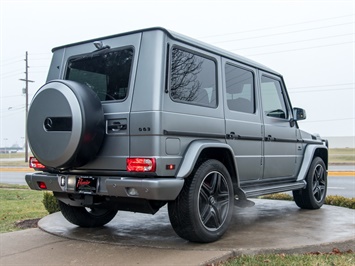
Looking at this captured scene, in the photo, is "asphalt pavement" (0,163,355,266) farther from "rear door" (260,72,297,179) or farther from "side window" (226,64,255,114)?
"side window" (226,64,255,114)

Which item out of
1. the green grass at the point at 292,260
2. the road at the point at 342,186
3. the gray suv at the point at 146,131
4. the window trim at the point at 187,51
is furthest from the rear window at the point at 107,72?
the road at the point at 342,186

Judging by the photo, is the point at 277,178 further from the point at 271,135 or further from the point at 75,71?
the point at 75,71

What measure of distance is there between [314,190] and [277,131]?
1552 mm

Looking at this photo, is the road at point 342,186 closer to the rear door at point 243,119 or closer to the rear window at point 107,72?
the rear door at point 243,119

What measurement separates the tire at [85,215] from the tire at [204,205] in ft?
4.13

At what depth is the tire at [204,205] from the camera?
13.1ft

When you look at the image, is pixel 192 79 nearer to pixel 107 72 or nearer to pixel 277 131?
pixel 107 72

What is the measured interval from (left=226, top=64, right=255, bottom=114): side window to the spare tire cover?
68.9 inches

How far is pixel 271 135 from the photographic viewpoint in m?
5.70

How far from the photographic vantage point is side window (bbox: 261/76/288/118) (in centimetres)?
583

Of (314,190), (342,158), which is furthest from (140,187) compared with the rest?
(342,158)

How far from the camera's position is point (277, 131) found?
5883 millimetres

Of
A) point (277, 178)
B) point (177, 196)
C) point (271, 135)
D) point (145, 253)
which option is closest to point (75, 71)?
point (177, 196)

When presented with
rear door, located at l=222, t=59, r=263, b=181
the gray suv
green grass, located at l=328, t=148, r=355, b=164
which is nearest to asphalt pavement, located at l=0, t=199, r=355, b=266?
the gray suv
